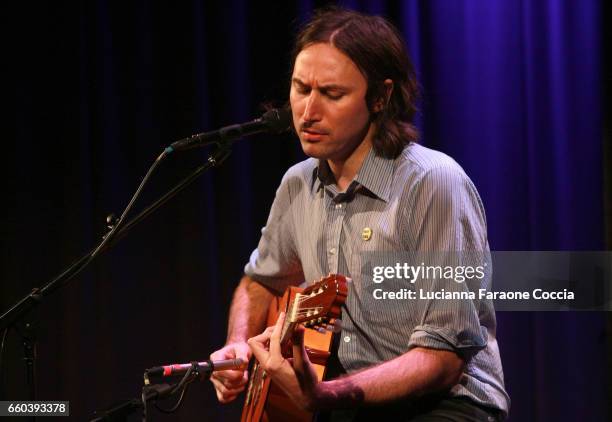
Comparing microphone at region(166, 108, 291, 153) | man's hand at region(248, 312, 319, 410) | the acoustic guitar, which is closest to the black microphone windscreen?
microphone at region(166, 108, 291, 153)

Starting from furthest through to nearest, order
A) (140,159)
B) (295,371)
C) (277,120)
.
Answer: (140,159), (277,120), (295,371)

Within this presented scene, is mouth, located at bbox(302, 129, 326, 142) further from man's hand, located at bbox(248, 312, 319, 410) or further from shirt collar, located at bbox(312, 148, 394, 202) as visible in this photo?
man's hand, located at bbox(248, 312, 319, 410)

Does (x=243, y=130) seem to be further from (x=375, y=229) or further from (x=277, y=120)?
(x=375, y=229)

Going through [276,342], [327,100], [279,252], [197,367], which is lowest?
[197,367]

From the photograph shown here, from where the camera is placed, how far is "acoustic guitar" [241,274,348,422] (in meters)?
1.98

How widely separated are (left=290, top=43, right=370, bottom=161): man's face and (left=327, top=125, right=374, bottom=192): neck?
83mm

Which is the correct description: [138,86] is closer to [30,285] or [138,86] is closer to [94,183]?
[94,183]

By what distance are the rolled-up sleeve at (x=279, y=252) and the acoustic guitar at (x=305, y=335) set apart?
0.45 ft

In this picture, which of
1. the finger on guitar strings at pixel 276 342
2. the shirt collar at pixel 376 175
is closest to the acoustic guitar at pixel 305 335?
the finger on guitar strings at pixel 276 342

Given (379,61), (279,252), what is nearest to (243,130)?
(379,61)

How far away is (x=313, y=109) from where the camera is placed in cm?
248

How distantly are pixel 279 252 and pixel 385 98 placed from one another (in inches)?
29.5

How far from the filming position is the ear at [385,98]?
2.62 m

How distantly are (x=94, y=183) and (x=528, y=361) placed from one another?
2440 millimetres
